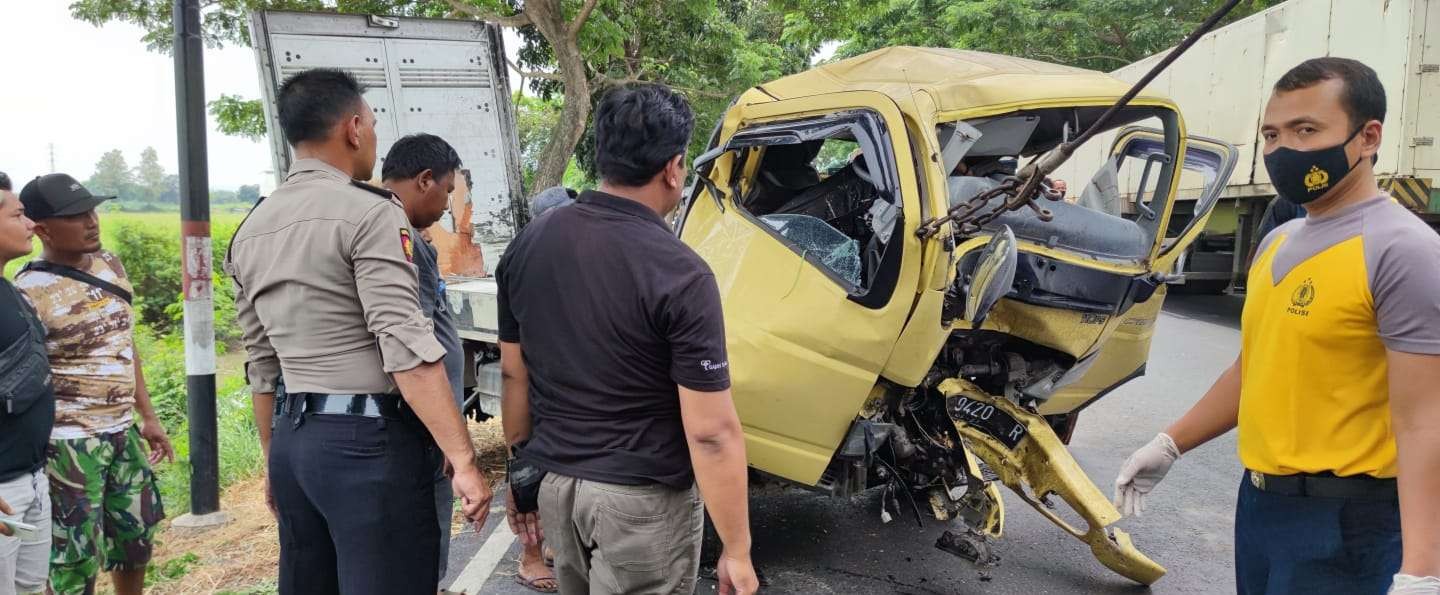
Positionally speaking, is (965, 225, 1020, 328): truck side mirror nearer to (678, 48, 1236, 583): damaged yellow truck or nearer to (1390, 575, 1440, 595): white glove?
(678, 48, 1236, 583): damaged yellow truck

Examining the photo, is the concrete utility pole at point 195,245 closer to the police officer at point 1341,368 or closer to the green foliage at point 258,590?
the green foliage at point 258,590

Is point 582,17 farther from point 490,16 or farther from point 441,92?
point 441,92

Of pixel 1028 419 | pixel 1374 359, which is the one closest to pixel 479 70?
pixel 1028 419

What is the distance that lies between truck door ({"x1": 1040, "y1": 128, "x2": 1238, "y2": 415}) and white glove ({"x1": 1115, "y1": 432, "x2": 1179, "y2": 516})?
4.63 feet

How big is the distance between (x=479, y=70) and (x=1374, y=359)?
6.08 metres

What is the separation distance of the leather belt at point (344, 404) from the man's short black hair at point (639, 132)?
85 centimetres

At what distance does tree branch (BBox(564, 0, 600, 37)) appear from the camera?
10.5 meters

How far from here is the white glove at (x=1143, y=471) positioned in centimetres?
246

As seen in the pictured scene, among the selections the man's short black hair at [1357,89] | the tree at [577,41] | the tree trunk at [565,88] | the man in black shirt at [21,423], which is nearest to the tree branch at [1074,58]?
Result: the tree at [577,41]

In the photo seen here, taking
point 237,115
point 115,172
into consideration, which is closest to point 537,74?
point 237,115

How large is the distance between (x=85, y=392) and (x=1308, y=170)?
12.0 ft

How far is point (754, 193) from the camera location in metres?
4.38

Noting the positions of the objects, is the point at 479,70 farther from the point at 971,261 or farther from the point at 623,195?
the point at 623,195

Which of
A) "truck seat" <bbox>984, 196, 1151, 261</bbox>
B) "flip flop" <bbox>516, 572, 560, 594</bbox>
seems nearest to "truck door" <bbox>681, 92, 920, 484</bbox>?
"truck seat" <bbox>984, 196, 1151, 261</bbox>
